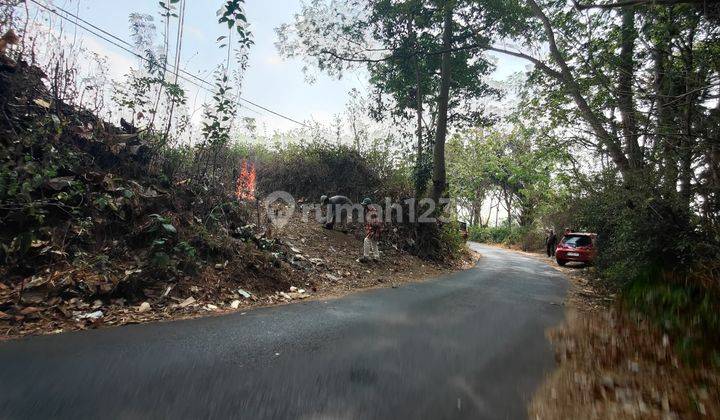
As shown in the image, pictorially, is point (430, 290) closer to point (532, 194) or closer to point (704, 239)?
point (704, 239)

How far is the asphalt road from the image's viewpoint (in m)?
2.36

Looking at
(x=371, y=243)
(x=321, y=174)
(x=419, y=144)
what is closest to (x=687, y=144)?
(x=371, y=243)

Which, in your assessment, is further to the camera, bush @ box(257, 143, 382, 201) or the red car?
the red car

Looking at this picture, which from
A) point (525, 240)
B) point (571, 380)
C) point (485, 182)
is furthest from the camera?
point (485, 182)

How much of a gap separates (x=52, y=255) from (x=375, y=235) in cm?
772

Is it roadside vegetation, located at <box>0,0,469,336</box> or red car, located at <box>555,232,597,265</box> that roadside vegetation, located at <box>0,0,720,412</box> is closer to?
roadside vegetation, located at <box>0,0,469,336</box>

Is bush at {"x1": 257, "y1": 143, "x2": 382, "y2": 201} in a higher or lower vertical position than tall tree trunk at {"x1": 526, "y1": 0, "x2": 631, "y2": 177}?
lower

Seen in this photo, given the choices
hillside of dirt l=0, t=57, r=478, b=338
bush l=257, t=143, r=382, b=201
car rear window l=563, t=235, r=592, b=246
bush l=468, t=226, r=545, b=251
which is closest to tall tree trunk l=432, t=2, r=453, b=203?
bush l=257, t=143, r=382, b=201

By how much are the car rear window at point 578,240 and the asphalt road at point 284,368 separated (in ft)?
42.6

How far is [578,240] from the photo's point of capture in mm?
16141

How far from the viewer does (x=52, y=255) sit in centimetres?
469

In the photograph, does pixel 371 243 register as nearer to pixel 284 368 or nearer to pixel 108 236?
pixel 108 236

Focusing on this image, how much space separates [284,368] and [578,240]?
55.4 feet

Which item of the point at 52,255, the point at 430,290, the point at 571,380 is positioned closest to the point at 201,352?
the point at 52,255
